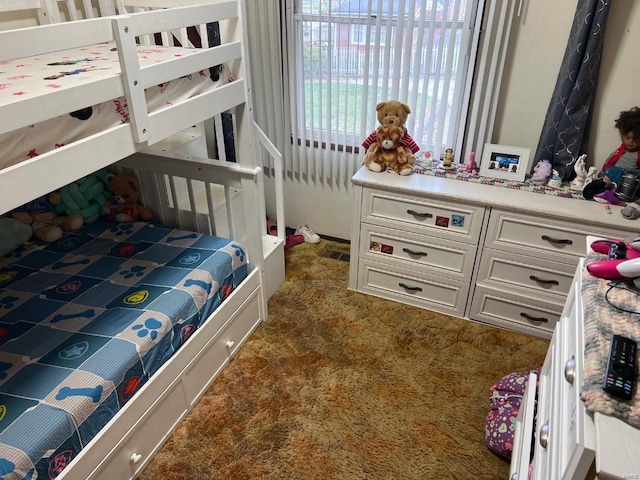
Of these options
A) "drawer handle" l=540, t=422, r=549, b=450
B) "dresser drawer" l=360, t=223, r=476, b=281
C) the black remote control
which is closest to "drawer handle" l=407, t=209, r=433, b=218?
"dresser drawer" l=360, t=223, r=476, b=281

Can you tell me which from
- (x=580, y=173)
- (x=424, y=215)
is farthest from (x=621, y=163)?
(x=424, y=215)

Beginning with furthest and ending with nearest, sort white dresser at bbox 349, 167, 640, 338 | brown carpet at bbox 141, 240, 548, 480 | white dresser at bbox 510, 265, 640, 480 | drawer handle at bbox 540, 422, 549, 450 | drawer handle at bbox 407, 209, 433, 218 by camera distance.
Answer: drawer handle at bbox 407, 209, 433, 218 → white dresser at bbox 349, 167, 640, 338 → brown carpet at bbox 141, 240, 548, 480 → drawer handle at bbox 540, 422, 549, 450 → white dresser at bbox 510, 265, 640, 480

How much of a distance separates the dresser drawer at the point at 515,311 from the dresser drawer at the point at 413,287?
0.29 feet

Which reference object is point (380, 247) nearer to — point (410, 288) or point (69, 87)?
point (410, 288)


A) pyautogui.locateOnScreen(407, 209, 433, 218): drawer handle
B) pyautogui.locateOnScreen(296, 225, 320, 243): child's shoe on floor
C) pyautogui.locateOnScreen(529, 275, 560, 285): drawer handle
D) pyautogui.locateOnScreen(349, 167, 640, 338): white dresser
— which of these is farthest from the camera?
pyautogui.locateOnScreen(296, 225, 320, 243): child's shoe on floor

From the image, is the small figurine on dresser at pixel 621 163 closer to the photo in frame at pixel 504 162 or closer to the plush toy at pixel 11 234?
the photo in frame at pixel 504 162

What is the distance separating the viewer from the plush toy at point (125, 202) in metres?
2.30

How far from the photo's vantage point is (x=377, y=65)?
238 cm

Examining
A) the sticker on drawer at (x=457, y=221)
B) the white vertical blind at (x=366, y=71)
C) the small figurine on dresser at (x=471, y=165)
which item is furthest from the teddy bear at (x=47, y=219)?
the small figurine on dresser at (x=471, y=165)

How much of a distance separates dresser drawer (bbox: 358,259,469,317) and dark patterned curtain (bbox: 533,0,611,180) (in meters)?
0.77

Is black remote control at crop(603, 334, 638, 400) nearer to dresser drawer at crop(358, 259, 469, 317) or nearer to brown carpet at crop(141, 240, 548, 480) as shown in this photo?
brown carpet at crop(141, 240, 548, 480)

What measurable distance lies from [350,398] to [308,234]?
4.35ft

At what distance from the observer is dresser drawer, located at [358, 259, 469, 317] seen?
2.36 meters

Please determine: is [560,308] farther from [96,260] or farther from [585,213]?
[96,260]
